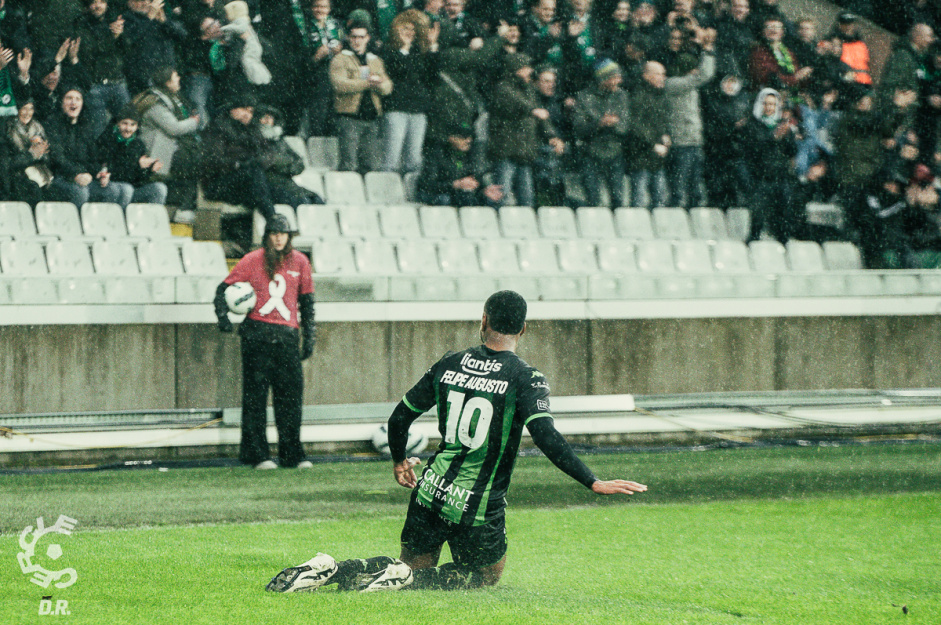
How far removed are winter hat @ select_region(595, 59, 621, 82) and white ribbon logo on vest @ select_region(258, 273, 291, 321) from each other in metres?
6.09

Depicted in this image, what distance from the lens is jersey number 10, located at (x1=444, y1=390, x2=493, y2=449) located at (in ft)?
14.8

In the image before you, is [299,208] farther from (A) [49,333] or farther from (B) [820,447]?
(B) [820,447]

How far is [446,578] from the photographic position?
459cm

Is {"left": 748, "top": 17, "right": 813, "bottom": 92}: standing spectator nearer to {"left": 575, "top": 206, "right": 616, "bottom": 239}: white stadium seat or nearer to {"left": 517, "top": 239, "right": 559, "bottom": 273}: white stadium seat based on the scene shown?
{"left": 575, "top": 206, "right": 616, "bottom": 239}: white stadium seat

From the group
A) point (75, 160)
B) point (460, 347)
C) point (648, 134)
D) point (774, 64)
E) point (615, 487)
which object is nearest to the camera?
point (615, 487)

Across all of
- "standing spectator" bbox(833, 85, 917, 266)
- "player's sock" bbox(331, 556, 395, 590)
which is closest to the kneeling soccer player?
"player's sock" bbox(331, 556, 395, 590)

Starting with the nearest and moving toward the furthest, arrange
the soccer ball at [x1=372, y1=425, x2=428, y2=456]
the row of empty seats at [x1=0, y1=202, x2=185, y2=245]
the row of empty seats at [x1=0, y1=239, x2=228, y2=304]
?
the soccer ball at [x1=372, y1=425, x2=428, y2=456] < the row of empty seats at [x1=0, y1=239, x2=228, y2=304] < the row of empty seats at [x1=0, y1=202, x2=185, y2=245]

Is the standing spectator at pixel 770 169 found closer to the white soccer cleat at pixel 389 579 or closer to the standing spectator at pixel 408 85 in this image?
the standing spectator at pixel 408 85

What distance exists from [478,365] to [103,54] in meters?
9.05

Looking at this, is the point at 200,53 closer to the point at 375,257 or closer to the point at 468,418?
the point at 375,257

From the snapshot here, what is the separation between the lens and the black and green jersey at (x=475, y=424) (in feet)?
14.7

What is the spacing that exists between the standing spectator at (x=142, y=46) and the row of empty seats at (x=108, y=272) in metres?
2.00

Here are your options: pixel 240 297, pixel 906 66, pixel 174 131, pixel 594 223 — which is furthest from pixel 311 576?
pixel 906 66
